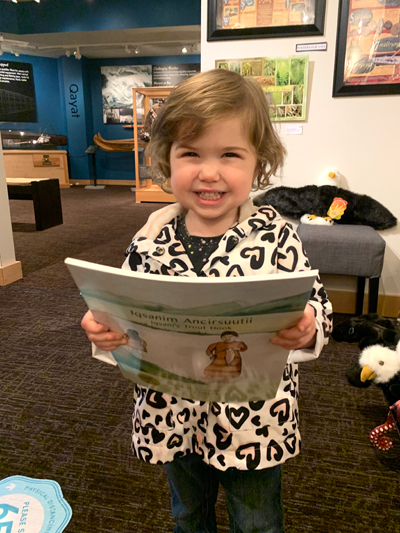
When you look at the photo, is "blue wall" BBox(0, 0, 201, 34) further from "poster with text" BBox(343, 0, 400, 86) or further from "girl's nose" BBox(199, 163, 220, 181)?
"girl's nose" BBox(199, 163, 220, 181)

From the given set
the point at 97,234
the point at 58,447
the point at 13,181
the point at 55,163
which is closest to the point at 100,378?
the point at 58,447

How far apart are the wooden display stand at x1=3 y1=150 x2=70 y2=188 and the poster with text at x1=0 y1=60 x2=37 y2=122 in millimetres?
971

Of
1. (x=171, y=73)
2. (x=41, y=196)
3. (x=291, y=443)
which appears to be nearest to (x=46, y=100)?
(x=171, y=73)

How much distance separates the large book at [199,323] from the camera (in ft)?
1.36

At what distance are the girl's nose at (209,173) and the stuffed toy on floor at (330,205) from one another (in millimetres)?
1718

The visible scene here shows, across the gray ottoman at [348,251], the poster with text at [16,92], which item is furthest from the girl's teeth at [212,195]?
the poster with text at [16,92]

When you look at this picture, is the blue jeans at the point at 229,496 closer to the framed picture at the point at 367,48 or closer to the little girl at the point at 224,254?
the little girl at the point at 224,254

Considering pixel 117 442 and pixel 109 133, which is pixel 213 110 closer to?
pixel 117 442

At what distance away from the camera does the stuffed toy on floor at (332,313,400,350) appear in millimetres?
1368

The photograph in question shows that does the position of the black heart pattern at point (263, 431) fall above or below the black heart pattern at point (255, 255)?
below

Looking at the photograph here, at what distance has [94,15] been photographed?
5.87 m

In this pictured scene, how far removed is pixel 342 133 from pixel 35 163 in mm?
6921

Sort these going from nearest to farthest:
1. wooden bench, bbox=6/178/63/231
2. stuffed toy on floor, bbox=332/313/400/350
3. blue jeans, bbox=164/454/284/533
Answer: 1. blue jeans, bbox=164/454/284/533
2. stuffed toy on floor, bbox=332/313/400/350
3. wooden bench, bbox=6/178/63/231

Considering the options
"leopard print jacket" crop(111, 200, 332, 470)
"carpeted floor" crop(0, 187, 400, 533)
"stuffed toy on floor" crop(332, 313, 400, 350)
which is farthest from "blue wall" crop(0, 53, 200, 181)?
"leopard print jacket" crop(111, 200, 332, 470)
